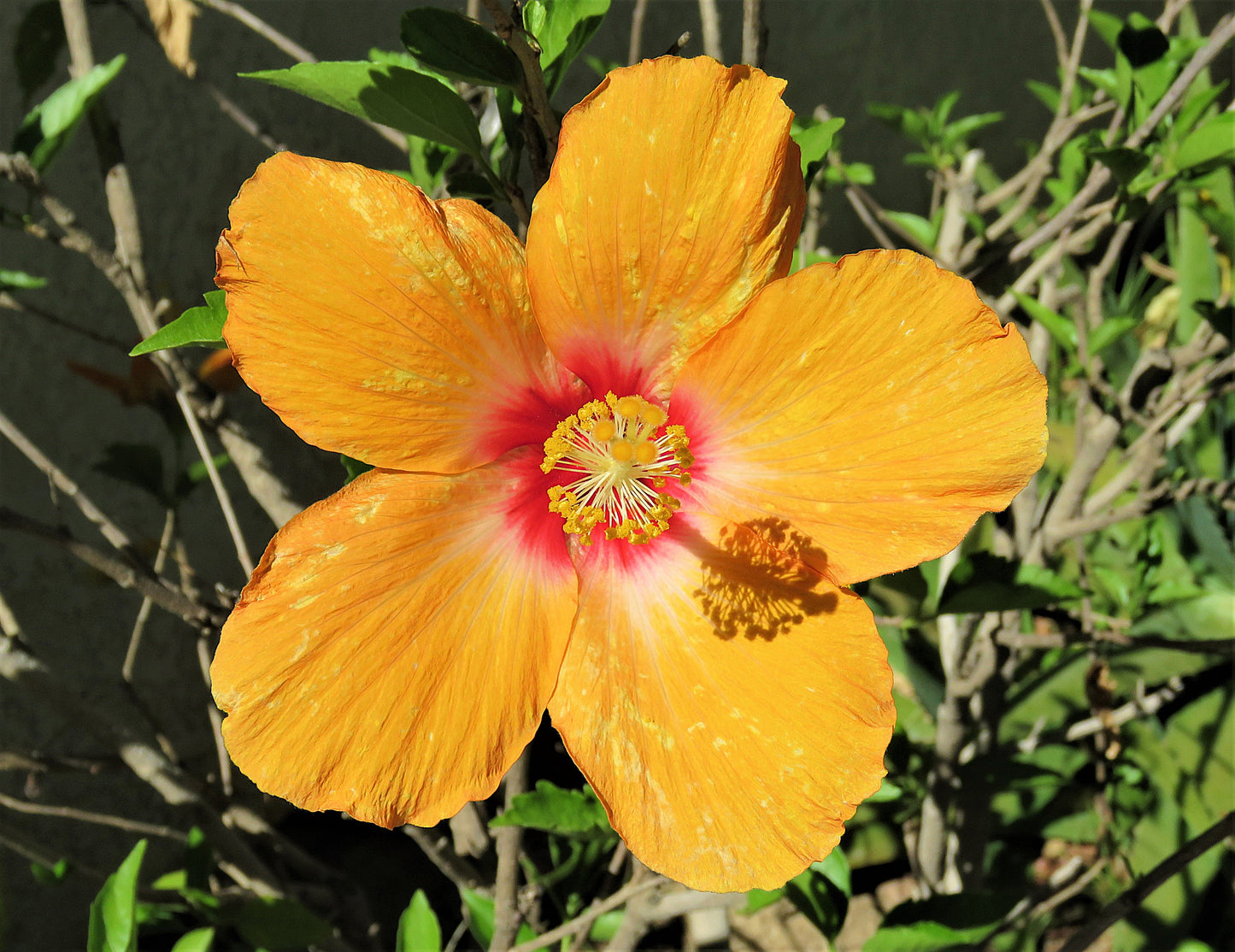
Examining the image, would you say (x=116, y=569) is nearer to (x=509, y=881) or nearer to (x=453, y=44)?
(x=509, y=881)

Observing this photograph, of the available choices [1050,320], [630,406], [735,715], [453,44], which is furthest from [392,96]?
[1050,320]

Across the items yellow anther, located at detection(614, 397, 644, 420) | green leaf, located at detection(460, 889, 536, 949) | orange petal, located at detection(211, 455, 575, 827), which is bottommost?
green leaf, located at detection(460, 889, 536, 949)

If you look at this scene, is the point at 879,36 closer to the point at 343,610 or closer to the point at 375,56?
the point at 375,56

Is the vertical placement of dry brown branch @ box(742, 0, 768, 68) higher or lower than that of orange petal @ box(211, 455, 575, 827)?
higher

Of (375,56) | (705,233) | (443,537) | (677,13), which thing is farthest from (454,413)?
(677,13)

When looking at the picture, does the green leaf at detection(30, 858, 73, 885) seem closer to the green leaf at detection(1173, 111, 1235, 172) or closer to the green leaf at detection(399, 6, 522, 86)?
the green leaf at detection(399, 6, 522, 86)

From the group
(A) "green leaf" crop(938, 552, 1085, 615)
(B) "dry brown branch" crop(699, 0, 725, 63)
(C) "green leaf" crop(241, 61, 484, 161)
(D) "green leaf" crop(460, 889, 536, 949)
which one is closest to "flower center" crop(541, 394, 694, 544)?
(C) "green leaf" crop(241, 61, 484, 161)

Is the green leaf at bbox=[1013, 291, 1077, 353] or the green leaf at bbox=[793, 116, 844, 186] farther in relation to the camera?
the green leaf at bbox=[1013, 291, 1077, 353]

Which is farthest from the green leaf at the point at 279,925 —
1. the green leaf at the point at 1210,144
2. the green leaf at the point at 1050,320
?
the green leaf at the point at 1210,144
